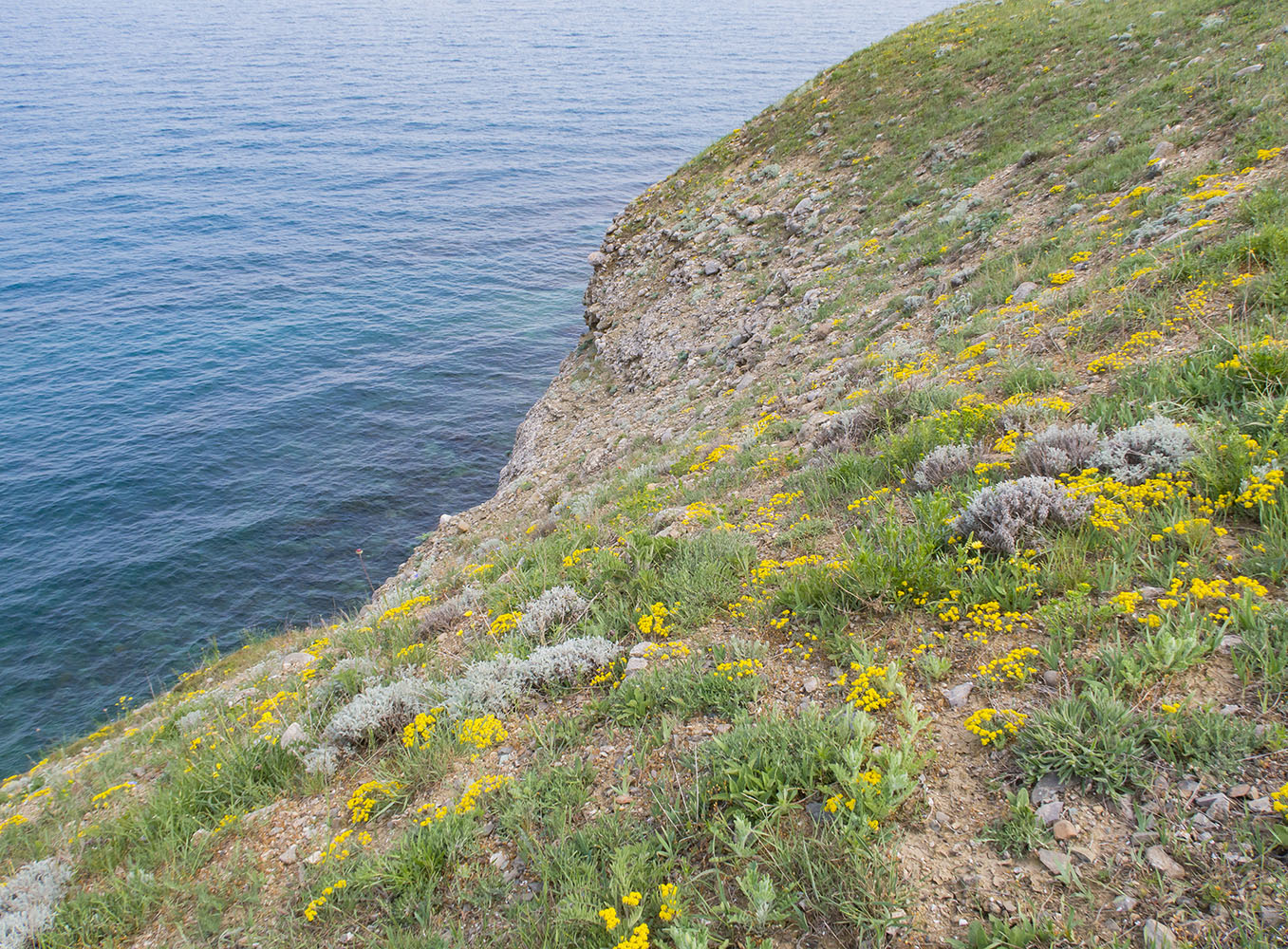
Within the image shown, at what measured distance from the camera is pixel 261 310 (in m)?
31.2

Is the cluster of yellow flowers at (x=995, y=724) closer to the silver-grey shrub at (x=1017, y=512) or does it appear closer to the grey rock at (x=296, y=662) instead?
A: the silver-grey shrub at (x=1017, y=512)

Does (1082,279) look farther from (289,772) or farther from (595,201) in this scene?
(595,201)

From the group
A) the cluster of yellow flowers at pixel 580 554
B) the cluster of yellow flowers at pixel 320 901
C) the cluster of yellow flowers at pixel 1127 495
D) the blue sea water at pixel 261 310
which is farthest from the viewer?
the blue sea water at pixel 261 310

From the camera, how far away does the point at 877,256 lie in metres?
14.8

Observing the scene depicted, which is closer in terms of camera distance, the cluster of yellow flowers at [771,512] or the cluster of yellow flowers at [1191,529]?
the cluster of yellow flowers at [1191,529]

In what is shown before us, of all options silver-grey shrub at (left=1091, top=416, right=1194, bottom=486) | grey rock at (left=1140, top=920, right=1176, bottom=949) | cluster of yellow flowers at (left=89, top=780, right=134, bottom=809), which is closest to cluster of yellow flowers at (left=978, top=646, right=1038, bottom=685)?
grey rock at (left=1140, top=920, right=1176, bottom=949)

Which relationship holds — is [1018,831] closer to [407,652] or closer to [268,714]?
[407,652]

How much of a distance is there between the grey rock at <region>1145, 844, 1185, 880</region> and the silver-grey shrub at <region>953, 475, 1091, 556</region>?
202cm

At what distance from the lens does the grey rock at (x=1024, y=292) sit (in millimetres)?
9234

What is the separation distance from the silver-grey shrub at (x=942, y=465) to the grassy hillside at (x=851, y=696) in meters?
0.03

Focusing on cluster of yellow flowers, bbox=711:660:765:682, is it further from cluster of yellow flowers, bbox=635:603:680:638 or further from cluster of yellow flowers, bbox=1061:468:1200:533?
cluster of yellow flowers, bbox=1061:468:1200:533

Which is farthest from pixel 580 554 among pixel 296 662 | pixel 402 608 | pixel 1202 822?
pixel 1202 822

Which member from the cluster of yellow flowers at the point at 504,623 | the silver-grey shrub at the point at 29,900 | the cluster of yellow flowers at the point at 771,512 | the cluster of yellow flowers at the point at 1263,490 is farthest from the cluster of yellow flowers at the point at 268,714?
the cluster of yellow flowers at the point at 1263,490

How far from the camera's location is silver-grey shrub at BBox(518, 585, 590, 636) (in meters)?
6.03
